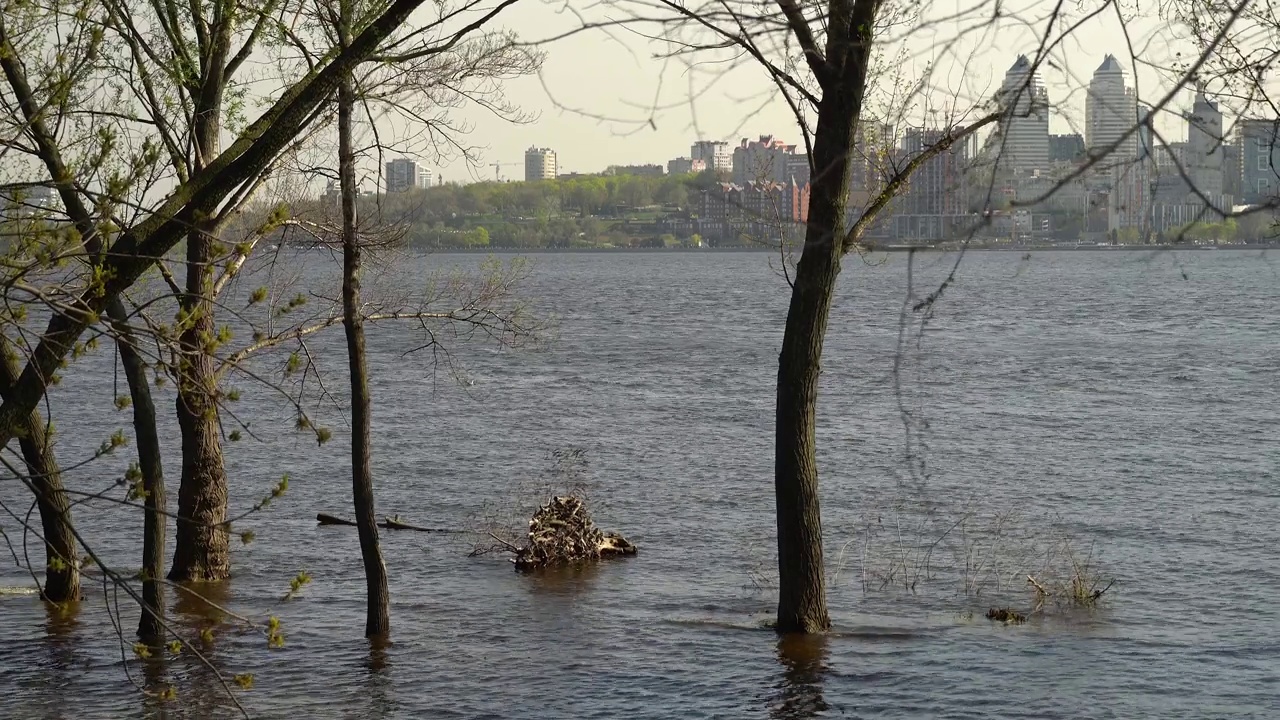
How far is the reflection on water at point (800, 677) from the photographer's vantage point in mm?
13758

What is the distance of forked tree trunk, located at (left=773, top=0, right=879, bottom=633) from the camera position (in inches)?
496

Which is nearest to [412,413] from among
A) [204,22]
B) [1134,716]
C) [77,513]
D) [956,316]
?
[77,513]

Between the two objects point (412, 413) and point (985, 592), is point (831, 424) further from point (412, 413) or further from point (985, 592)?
point (985, 592)

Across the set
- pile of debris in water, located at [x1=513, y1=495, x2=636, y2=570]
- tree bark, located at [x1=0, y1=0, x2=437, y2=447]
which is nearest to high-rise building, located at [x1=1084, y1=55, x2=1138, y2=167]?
tree bark, located at [x1=0, y1=0, x2=437, y2=447]

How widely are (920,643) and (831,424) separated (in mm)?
21525

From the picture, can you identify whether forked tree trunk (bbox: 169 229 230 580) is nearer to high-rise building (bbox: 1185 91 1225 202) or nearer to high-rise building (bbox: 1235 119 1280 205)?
high-rise building (bbox: 1235 119 1280 205)

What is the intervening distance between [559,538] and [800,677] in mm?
7044

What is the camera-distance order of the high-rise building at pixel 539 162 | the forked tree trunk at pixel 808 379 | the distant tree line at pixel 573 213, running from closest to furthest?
1. the forked tree trunk at pixel 808 379
2. the high-rise building at pixel 539 162
3. the distant tree line at pixel 573 213

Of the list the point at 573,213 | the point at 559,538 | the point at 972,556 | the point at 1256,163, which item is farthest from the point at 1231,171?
the point at 573,213

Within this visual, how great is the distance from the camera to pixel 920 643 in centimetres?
1664

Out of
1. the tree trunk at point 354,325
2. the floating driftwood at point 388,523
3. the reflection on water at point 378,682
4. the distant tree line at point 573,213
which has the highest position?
the distant tree line at point 573,213

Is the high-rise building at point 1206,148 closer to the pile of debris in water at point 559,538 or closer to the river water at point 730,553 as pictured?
the river water at point 730,553

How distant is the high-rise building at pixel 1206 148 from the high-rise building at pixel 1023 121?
600 millimetres

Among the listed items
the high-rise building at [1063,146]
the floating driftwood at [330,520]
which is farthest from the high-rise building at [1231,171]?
the floating driftwood at [330,520]
